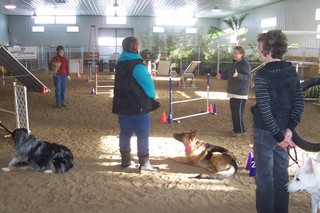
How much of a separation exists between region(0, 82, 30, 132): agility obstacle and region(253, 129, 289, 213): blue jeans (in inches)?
182

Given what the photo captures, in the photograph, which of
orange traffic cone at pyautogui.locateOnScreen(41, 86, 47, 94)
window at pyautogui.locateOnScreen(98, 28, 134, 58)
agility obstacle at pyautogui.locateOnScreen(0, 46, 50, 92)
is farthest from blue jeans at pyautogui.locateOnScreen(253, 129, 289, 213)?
window at pyautogui.locateOnScreen(98, 28, 134, 58)

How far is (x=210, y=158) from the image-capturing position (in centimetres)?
488

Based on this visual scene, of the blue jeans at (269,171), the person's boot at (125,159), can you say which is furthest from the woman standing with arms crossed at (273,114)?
the person's boot at (125,159)

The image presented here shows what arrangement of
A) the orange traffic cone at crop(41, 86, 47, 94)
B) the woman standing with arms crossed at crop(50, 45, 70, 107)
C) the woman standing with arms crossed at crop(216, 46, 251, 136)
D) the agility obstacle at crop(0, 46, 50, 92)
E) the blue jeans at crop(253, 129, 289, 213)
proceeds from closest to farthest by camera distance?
the blue jeans at crop(253, 129, 289, 213) → the woman standing with arms crossed at crop(216, 46, 251, 136) → the agility obstacle at crop(0, 46, 50, 92) → the woman standing with arms crossed at crop(50, 45, 70, 107) → the orange traffic cone at crop(41, 86, 47, 94)

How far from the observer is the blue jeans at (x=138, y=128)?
14.9ft

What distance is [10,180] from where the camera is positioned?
14.7 ft

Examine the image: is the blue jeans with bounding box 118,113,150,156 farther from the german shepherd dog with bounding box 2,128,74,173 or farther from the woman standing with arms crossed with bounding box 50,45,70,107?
the woman standing with arms crossed with bounding box 50,45,70,107

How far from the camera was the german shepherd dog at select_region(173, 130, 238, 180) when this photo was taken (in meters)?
4.57

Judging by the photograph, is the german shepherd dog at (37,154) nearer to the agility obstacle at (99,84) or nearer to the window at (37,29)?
the agility obstacle at (99,84)

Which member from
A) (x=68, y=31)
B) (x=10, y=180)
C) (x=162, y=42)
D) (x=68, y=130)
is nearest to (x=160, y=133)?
(x=68, y=130)

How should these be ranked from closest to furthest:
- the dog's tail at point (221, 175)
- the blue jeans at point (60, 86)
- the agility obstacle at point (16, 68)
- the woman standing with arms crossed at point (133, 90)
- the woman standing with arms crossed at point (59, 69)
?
the woman standing with arms crossed at point (133, 90)
the dog's tail at point (221, 175)
the agility obstacle at point (16, 68)
the woman standing with arms crossed at point (59, 69)
the blue jeans at point (60, 86)

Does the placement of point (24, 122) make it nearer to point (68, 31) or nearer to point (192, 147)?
point (192, 147)

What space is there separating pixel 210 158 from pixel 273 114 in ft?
7.60

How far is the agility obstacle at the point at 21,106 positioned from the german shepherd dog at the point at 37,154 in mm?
1609
